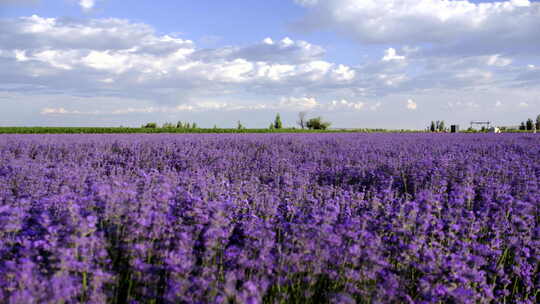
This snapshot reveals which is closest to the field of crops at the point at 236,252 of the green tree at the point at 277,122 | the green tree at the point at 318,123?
the green tree at the point at 277,122

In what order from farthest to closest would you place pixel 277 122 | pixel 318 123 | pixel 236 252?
pixel 318 123 < pixel 277 122 < pixel 236 252

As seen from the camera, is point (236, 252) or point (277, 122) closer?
point (236, 252)

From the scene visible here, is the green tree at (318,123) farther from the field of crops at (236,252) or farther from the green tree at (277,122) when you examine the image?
the field of crops at (236,252)

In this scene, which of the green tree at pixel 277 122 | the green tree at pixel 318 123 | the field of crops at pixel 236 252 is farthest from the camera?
the green tree at pixel 318 123

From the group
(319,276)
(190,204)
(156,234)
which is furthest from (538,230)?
(156,234)

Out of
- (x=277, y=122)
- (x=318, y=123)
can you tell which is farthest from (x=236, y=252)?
(x=318, y=123)

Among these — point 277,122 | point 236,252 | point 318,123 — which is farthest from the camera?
point 318,123

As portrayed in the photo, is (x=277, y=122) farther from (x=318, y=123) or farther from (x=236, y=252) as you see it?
(x=236, y=252)

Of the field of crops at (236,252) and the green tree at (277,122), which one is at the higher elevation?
the green tree at (277,122)

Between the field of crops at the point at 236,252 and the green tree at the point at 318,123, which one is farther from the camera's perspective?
the green tree at the point at 318,123

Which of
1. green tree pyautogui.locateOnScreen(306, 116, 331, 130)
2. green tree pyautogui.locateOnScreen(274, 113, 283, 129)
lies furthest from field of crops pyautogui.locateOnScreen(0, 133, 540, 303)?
green tree pyautogui.locateOnScreen(306, 116, 331, 130)

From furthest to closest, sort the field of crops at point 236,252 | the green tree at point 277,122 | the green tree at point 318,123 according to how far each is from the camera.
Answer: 1. the green tree at point 318,123
2. the green tree at point 277,122
3. the field of crops at point 236,252

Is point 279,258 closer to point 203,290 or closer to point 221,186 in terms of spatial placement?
point 203,290

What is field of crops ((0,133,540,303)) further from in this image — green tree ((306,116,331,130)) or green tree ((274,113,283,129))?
green tree ((306,116,331,130))
